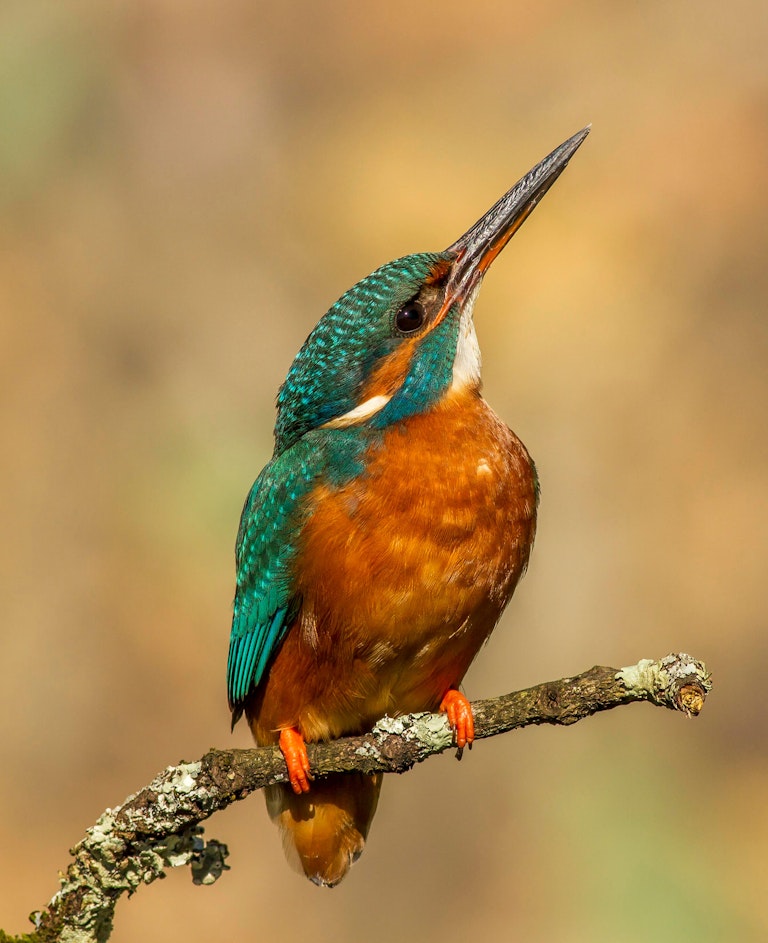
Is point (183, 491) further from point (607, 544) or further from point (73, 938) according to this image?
point (73, 938)

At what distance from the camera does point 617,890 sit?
6.99m

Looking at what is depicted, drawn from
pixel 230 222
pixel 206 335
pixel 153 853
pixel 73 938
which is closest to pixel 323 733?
pixel 153 853

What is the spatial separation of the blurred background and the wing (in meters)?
3.24

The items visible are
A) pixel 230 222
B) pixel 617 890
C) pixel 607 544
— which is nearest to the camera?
pixel 617 890

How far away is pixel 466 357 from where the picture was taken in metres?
4.07

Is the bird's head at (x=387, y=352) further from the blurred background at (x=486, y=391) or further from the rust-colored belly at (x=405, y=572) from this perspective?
the blurred background at (x=486, y=391)

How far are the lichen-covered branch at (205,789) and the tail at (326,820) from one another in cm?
79

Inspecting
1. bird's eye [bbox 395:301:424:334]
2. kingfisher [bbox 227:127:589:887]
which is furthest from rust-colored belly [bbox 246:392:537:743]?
bird's eye [bbox 395:301:424:334]

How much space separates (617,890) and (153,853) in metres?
4.50

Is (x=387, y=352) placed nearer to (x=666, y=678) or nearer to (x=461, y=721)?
(x=461, y=721)

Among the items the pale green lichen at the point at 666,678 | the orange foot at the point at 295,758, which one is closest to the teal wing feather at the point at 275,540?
the orange foot at the point at 295,758

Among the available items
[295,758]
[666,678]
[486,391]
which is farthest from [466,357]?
[486,391]

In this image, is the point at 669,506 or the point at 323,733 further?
the point at 669,506

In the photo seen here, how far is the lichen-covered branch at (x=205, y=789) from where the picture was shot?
112 inches
